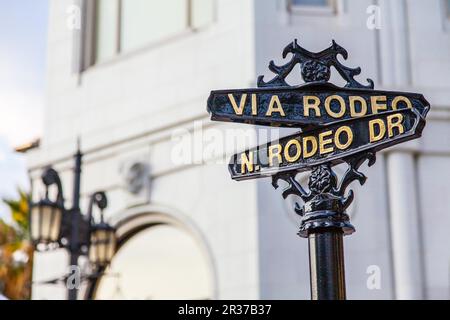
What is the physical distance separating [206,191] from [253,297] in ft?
6.47

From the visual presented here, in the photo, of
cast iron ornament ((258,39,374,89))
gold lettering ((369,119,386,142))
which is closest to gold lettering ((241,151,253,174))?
cast iron ornament ((258,39,374,89))

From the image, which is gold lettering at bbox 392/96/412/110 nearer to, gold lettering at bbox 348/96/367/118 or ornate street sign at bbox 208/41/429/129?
ornate street sign at bbox 208/41/429/129

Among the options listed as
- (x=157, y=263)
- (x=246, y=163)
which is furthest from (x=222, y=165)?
(x=246, y=163)

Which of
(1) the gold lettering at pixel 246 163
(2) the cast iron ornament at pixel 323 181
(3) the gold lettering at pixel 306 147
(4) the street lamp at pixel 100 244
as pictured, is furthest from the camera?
(4) the street lamp at pixel 100 244

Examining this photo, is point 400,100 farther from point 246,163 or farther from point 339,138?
point 246,163

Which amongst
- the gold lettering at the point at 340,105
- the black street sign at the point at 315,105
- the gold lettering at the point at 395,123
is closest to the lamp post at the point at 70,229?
the black street sign at the point at 315,105

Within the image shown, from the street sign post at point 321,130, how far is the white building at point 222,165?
7.83 m

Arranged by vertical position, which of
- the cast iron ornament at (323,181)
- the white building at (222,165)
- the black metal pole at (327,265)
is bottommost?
the black metal pole at (327,265)

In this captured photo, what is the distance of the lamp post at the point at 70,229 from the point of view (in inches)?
429

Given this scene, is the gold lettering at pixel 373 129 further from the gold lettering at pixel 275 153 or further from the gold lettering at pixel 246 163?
the gold lettering at pixel 246 163

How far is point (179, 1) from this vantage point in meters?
15.2

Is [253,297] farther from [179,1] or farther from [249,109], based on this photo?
[249,109]

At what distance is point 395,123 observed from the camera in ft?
15.6

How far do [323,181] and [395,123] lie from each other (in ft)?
1.50
